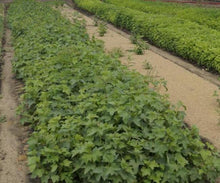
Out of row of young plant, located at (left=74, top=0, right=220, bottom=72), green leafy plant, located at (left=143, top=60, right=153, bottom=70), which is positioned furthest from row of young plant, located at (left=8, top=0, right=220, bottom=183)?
row of young plant, located at (left=74, top=0, right=220, bottom=72)

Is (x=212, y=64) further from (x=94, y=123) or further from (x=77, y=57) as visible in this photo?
(x=94, y=123)

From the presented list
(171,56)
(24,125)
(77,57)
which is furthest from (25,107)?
(171,56)

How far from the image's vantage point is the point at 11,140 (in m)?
4.79

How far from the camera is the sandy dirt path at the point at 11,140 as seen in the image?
13.2 ft

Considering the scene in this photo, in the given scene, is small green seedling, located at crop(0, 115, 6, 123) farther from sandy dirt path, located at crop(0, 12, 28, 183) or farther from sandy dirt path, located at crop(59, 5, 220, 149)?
sandy dirt path, located at crop(59, 5, 220, 149)

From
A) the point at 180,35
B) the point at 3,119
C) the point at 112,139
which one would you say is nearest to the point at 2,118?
the point at 3,119

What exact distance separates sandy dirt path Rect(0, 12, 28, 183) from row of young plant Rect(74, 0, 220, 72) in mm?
4415

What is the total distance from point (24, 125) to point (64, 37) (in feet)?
11.0

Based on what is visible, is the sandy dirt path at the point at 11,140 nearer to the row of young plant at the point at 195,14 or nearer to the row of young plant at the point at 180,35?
the row of young plant at the point at 180,35

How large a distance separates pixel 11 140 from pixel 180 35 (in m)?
6.24

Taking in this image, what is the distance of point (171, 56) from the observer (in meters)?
9.36

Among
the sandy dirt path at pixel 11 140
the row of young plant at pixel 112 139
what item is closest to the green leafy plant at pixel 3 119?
the sandy dirt path at pixel 11 140

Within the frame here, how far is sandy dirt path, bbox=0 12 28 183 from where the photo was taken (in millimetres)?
4032

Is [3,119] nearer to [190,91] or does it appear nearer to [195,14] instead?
[190,91]
